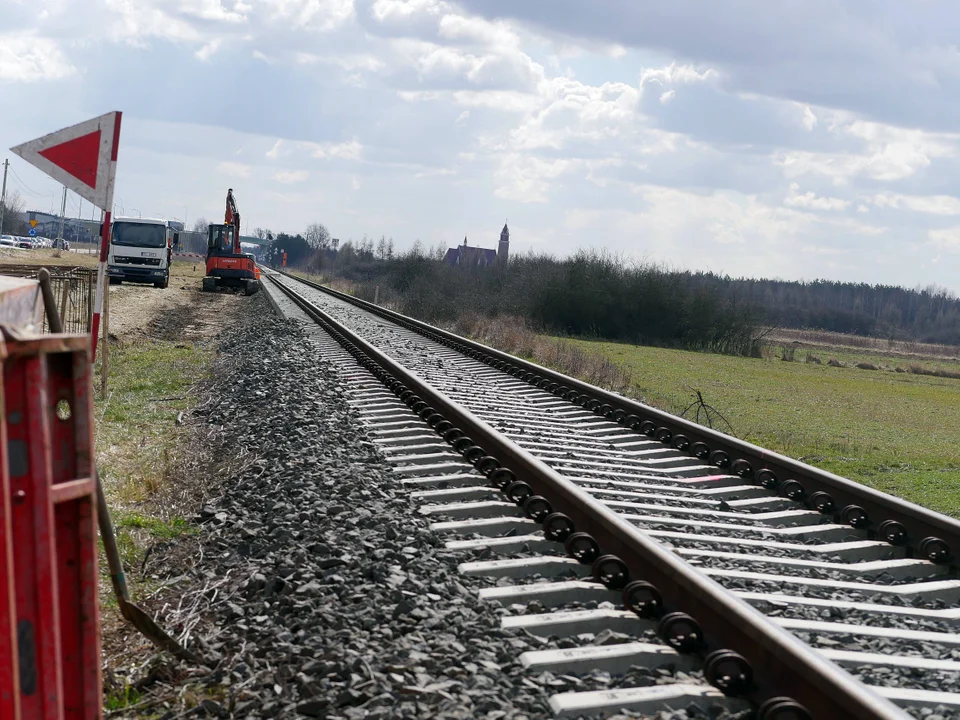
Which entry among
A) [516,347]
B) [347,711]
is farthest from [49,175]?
[516,347]

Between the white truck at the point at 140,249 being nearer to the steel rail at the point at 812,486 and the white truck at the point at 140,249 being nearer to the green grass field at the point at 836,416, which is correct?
the green grass field at the point at 836,416

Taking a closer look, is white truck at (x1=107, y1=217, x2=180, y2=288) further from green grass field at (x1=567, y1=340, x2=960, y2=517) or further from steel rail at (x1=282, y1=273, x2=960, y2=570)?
steel rail at (x1=282, y1=273, x2=960, y2=570)

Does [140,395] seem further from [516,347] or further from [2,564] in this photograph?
[516,347]

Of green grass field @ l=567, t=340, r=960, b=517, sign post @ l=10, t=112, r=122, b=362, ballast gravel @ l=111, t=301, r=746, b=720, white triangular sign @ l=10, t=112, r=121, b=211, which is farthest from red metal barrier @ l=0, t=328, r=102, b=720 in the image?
green grass field @ l=567, t=340, r=960, b=517

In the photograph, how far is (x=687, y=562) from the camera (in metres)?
4.98

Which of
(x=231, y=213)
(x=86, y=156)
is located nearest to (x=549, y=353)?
(x=86, y=156)

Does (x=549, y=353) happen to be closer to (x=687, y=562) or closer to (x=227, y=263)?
(x=687, y=562)

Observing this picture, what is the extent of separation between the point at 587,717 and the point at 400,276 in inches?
2235

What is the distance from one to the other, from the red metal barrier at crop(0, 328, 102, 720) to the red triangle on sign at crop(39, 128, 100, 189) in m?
5.38

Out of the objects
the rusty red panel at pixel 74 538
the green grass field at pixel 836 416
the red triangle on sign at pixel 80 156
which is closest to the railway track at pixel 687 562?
the rusty red panel at pixel 74 538

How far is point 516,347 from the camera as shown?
2320 centimetres

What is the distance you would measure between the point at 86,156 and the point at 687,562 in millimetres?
5185

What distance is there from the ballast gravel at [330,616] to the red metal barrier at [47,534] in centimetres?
115

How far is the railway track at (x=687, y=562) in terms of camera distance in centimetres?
369
